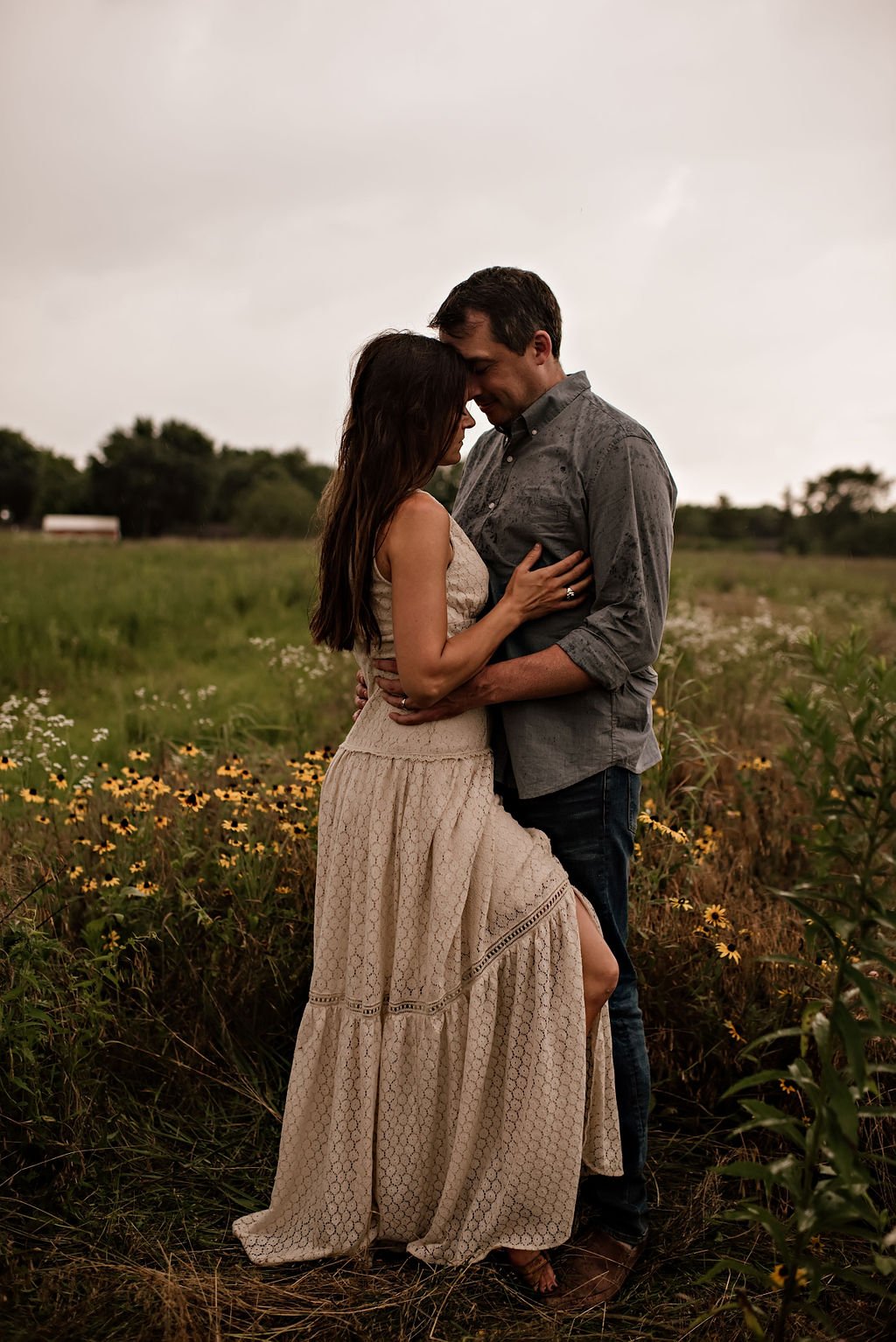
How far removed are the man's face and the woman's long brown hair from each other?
0.46 ft

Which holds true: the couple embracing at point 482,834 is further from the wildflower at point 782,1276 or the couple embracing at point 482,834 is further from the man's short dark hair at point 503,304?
the wildflower at point 782,1276

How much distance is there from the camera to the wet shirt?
103 inches

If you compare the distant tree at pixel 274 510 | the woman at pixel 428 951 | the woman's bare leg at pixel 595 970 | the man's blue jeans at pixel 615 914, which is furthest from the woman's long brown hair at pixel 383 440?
the distant tree at pixel 274 510

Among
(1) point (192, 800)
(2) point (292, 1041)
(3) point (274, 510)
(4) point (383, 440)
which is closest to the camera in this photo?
(4) point (383, 440)

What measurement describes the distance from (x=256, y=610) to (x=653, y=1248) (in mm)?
9157

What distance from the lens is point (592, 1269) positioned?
263 centimetres

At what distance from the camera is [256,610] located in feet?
36.8

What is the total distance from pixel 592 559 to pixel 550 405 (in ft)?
1.54

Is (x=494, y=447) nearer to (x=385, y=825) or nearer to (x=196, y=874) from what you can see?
(x=385, y=825)

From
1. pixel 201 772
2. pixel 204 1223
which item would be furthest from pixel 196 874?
pixel 204 1223

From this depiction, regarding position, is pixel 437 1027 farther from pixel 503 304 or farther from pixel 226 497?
pixel 226 497

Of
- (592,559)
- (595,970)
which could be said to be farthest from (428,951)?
(592,559)

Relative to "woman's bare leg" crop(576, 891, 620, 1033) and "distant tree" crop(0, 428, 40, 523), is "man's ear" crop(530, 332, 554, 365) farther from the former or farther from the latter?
"distant tree" crop(0, 428, 40, 523)

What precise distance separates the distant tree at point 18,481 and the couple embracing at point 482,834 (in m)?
72.5
